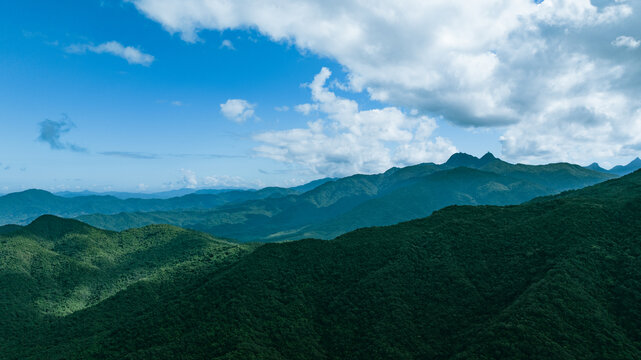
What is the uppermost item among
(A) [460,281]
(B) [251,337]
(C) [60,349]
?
(A) [460,281]

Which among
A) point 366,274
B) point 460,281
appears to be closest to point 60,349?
point 366,274

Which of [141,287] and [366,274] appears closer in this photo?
[366,274]

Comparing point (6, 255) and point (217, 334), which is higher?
point (6, 255)

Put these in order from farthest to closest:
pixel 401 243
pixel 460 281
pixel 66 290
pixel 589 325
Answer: pixel 66 290, pixel 401 243, pixel 460 281, pixel 589 325

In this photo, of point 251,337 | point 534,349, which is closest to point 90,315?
point 251,337

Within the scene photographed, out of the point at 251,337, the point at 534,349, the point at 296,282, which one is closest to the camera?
the point at 534,349

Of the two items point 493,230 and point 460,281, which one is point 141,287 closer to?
point 460,281

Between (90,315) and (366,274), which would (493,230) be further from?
(90,315)
